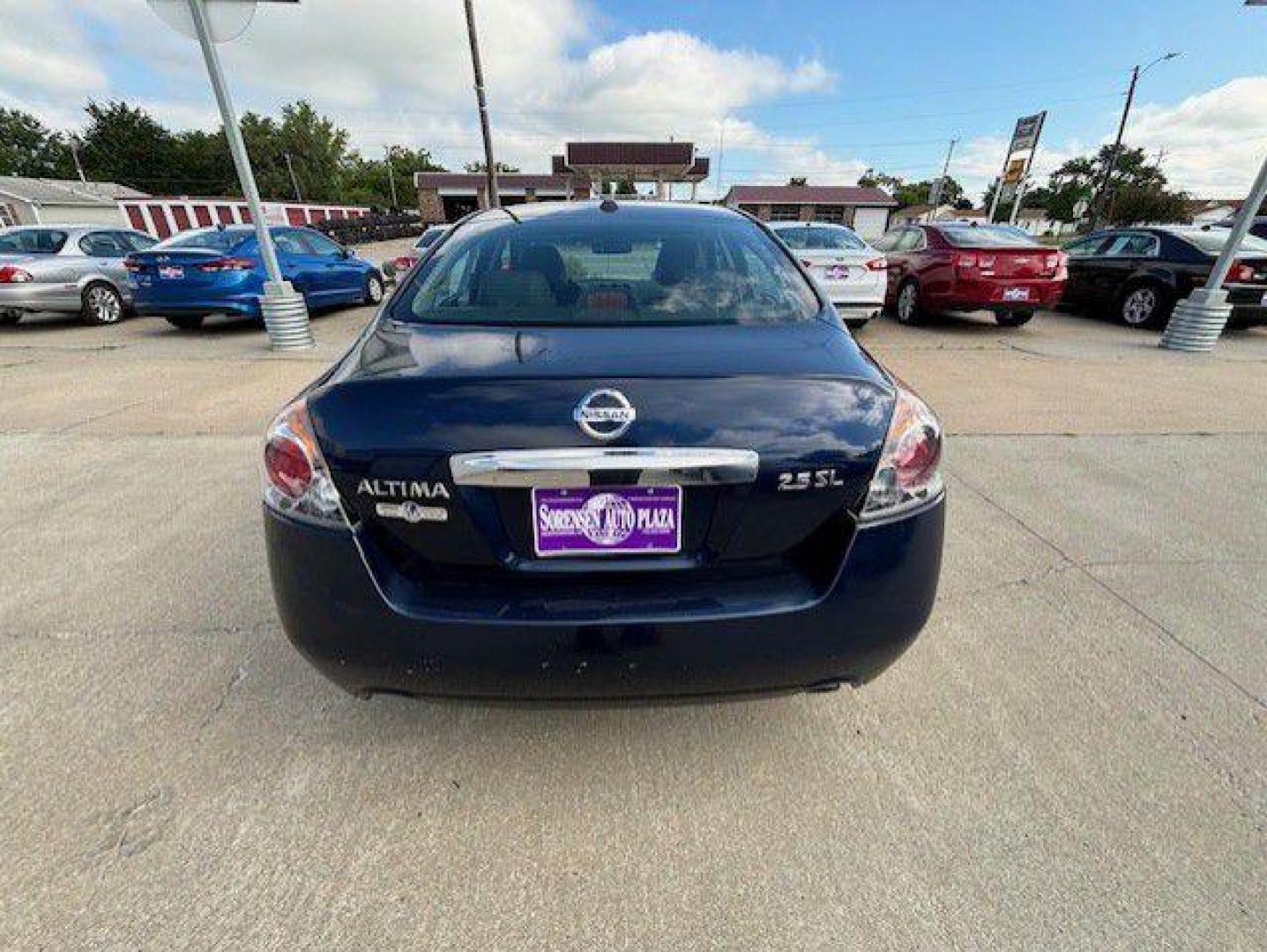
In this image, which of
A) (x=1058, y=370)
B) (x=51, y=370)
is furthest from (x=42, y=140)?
(x=1058, y=370)

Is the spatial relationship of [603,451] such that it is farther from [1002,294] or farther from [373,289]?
[373,289]

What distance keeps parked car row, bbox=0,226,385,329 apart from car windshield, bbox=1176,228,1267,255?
1213cm

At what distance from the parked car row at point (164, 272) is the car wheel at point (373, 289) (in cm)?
5

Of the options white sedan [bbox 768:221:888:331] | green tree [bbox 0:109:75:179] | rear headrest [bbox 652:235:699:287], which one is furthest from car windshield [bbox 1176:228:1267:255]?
green tree [bbox 0:109:75:179]

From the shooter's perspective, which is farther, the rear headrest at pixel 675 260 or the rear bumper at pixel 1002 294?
the rear bumper at pixel 1002 294

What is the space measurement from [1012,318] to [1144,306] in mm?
1798

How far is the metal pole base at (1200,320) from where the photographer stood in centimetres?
768

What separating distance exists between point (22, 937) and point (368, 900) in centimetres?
72

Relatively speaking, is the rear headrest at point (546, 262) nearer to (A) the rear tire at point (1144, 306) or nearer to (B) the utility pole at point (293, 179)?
(A) the rear tire at point (1144, 306)

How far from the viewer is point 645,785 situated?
1825mm

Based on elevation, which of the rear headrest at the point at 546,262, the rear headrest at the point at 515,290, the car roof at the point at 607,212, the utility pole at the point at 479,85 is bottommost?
the rear headrest at the point at 515,290

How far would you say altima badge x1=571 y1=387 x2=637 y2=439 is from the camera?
4.56 ft

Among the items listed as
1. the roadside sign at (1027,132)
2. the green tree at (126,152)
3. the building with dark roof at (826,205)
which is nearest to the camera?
the roadside sign at (1027,132)

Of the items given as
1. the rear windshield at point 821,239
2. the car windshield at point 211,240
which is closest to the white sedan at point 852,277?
the rear windshield at point 821,239
